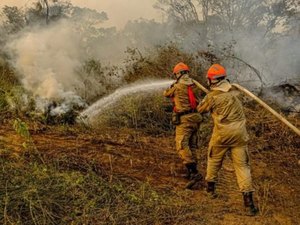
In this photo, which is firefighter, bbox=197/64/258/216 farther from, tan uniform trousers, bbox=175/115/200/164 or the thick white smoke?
A: the thick white smoke

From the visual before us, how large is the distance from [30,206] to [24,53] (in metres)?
6.87

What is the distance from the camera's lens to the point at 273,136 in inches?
336

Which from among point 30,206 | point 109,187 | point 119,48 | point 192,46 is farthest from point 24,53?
point 30,206

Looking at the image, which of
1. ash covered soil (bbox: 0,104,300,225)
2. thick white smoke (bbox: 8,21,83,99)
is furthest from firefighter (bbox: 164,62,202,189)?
thick white smoke (bbox: 8,21,83,99)

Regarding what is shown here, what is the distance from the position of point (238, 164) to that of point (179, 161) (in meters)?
1.95

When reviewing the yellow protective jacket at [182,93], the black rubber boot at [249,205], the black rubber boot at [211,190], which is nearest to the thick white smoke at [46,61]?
the yellow protective jacket at [182,93]

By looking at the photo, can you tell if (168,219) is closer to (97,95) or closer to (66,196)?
(66,196)

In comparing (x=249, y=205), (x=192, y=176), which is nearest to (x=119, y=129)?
(x=192, y=176)

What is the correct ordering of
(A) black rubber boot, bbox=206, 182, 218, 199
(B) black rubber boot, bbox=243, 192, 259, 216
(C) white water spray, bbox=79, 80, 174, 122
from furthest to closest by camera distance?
(C) white water spray, bbox=79, 80, 174, 122, (A) black rubber boot, bbox=206, 182, 218, 199, (B) black rubber boot, bbox=243, 192, 259, 216

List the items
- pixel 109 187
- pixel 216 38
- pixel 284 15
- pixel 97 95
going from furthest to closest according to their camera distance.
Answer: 1. pixel 284 15
2. pixel 216 38
3. pixel 97 95
4. pixel 109 187

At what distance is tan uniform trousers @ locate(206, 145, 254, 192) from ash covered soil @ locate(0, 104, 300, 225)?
1.05 feet

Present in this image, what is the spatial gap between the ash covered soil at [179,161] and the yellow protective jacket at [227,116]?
0.83 m

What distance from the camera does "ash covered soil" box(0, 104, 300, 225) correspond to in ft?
17.9

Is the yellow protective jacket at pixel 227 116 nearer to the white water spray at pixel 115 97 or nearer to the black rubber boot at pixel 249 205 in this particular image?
the black rubber boot at pixel 249 205
